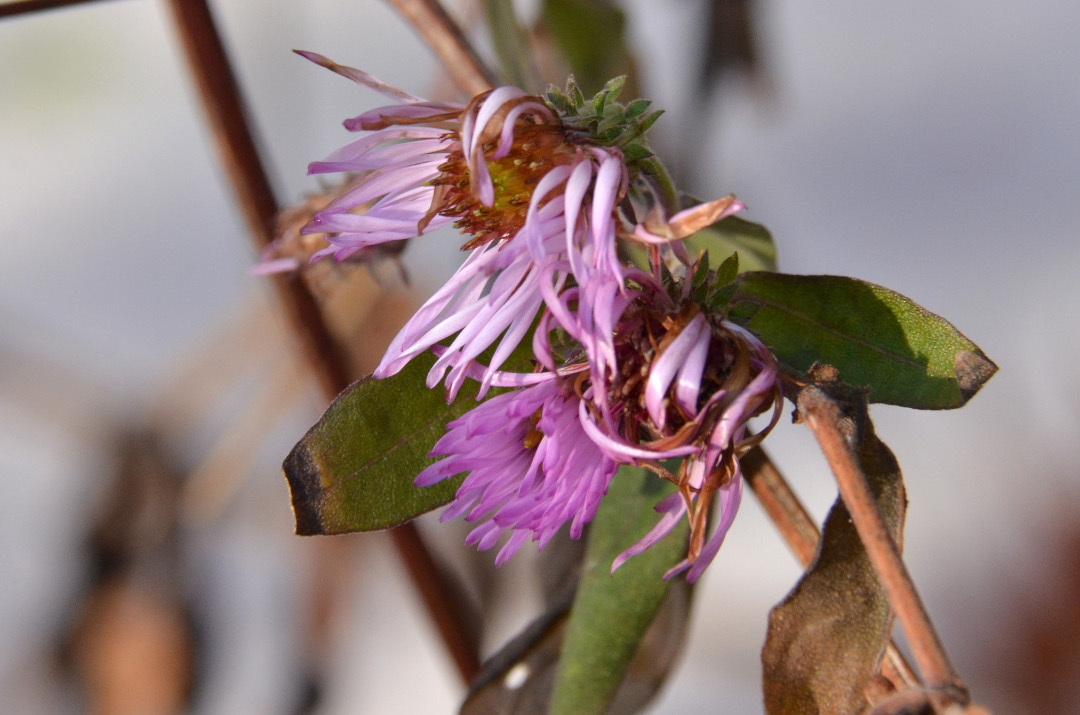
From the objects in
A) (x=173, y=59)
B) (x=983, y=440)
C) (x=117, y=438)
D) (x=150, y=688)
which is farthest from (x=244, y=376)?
(x=983, y=440)

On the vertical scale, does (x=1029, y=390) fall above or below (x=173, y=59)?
below

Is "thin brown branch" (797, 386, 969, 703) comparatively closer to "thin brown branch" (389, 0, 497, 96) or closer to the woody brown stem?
"thin brown branch" (389, 0, 497, 96)

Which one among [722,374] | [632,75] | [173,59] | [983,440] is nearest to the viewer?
[722,374]

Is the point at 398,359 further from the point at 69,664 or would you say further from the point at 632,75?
the point at 69,664

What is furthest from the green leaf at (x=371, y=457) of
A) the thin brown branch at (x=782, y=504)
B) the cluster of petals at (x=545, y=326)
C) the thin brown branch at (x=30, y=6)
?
the thin brown branch at (x=30, y=6)

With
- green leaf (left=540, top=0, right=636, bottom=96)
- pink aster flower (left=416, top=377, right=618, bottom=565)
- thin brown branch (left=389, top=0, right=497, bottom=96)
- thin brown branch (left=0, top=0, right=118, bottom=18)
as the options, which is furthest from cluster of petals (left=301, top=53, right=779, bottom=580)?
green leaf (left=540, top=0, right=636, bottom=96)

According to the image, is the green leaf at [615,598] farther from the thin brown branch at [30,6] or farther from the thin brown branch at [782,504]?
the thin brown branch at [30,6]
